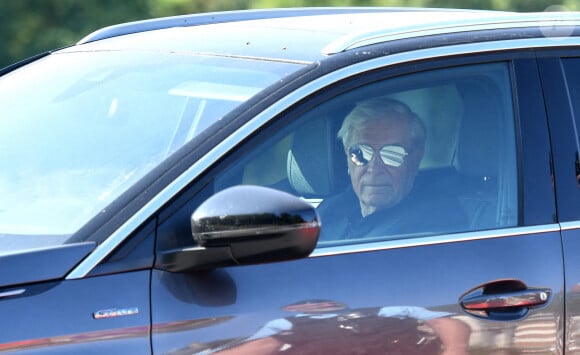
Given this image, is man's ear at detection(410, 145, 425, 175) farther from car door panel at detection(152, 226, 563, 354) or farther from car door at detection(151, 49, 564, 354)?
car door panel at detection(152, 226, 563, 354)

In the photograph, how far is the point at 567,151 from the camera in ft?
9.95

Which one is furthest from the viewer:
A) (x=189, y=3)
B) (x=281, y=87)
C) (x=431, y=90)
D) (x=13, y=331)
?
(x=189, y=3)

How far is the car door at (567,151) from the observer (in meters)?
2.86

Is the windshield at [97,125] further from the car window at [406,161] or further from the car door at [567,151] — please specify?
the car door at [567,151]

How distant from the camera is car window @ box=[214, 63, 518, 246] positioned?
2791 mm

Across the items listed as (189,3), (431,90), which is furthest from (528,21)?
(189,3)

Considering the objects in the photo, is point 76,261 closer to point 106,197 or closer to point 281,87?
point 106,197

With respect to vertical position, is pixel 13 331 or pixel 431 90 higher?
pixel 431 90

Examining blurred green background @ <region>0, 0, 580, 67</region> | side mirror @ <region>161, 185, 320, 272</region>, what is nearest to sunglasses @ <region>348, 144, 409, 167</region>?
side mirror @ <region>161, 185, 320, 272</region>

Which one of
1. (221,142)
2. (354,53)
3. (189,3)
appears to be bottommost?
(221,142)

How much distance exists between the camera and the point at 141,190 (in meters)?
2.54

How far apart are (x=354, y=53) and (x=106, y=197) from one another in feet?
2.45

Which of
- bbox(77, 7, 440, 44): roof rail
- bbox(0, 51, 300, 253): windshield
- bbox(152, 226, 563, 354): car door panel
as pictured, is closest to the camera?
bbox(152, 226, 563, 354): car door panel

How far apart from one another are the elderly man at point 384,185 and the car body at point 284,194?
2 centimetres
